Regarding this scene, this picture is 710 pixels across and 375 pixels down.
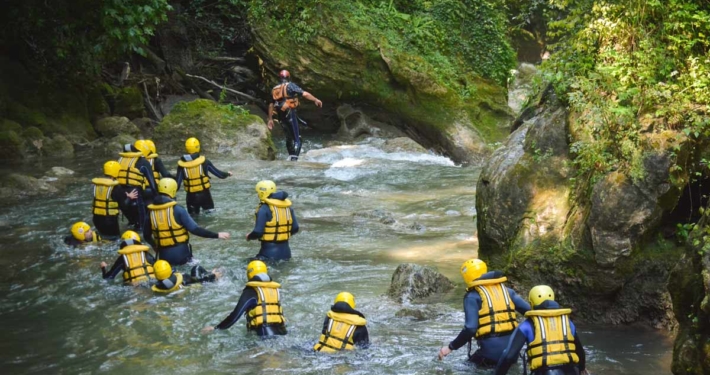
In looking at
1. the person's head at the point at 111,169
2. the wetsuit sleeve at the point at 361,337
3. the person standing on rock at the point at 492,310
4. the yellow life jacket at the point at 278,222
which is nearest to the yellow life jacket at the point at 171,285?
the yellow life jacket at the point at 278,222

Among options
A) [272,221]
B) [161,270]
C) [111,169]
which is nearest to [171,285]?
[161,270]

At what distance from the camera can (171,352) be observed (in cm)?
793

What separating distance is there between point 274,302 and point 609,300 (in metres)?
3.38

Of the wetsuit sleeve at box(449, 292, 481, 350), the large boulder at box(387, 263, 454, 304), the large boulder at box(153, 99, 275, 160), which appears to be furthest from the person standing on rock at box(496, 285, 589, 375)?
the large boulder at box(153, 99, 275, 160)

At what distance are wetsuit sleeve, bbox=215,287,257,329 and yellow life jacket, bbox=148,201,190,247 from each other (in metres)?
2.65

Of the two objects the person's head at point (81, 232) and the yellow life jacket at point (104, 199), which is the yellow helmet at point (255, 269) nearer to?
the person's head at point (81, 232)

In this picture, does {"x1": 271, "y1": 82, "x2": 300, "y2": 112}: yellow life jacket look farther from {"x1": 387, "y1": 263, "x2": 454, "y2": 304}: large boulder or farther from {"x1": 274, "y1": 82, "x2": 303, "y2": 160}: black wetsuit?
{"x1": 387, "y1": 263, "x2": 454, "y2": 304}: large boulder

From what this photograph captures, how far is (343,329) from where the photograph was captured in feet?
24.1

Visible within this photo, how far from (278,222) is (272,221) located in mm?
80

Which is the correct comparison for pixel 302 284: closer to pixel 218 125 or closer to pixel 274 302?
pixel 274 302

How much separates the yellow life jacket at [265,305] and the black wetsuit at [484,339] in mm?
1944

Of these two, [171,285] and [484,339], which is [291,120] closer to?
[171,285]

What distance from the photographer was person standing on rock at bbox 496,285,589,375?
6.16 metres

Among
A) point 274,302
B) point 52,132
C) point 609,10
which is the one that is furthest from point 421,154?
point 274,302
